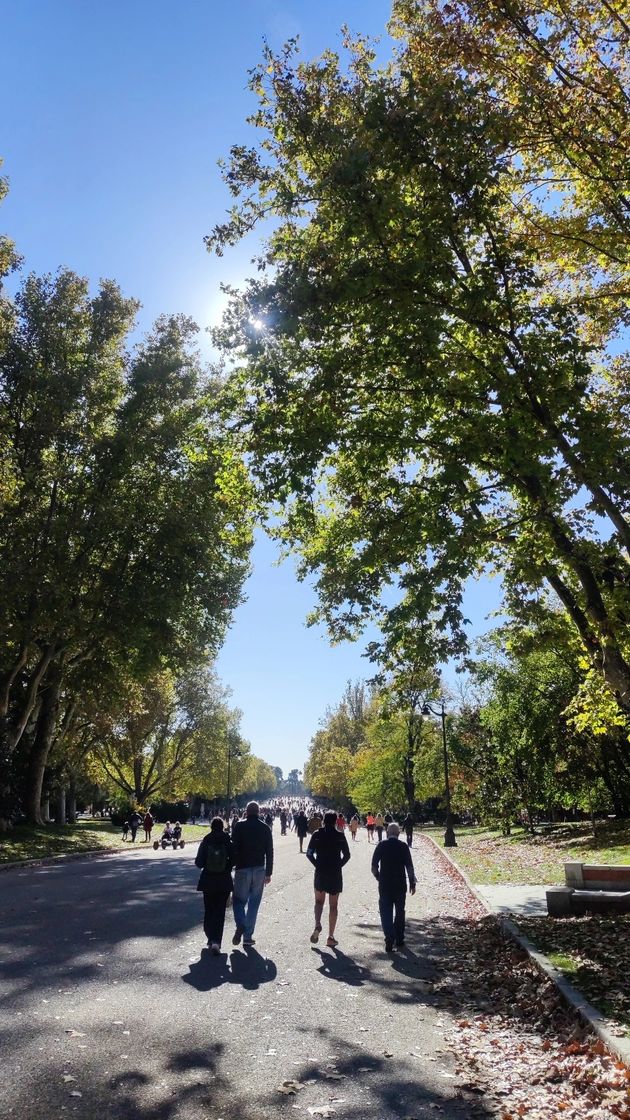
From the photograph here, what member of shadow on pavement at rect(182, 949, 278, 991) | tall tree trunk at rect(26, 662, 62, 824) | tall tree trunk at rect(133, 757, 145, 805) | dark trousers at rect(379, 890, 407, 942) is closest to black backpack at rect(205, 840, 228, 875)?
shadow on pavement at rect(182, 949, 278, 991)

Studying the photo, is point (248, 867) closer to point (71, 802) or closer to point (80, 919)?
point (80, 919)

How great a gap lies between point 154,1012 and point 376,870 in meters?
4.42

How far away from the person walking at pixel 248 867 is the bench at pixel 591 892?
5125 millimetres

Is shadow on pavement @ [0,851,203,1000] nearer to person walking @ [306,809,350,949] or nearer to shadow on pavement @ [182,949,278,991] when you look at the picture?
shadow on pavement @ [182,949,278,991]

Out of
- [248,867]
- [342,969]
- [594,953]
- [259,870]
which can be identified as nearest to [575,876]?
[594,953]

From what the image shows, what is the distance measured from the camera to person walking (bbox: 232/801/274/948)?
941 cm

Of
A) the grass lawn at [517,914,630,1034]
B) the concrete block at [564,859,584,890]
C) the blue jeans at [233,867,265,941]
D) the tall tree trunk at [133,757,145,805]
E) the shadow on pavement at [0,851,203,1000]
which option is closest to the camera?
the grass lawn at [517,914,630,1034]

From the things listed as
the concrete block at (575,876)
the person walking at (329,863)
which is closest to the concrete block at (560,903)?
the concrete block at (575,876)

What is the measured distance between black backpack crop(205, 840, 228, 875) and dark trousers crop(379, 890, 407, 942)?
7.65 feet

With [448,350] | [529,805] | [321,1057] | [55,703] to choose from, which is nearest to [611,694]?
[448,350]

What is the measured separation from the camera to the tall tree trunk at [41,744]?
3109 centimetres

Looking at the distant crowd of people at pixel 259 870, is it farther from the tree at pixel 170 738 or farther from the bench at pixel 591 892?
the tree at pixel 170 738

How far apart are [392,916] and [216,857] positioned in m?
2.71

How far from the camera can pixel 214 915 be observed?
862cm
